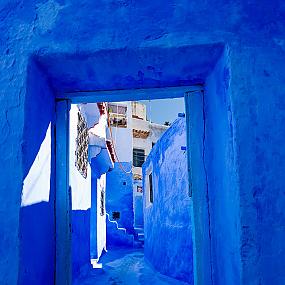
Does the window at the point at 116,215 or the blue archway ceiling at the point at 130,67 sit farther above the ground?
the blue archway ceiling at the point at 130,67

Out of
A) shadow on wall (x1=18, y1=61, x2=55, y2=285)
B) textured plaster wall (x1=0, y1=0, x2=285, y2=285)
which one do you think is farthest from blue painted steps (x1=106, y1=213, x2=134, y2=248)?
textured plaster wall (x1=0, y1=0, x2=285, y2=285)

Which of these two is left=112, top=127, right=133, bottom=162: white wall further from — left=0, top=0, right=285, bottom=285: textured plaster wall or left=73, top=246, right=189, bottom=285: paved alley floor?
left=0, top=0, right=285, bottom=285: textured plaster wall

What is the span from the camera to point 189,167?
305 cm

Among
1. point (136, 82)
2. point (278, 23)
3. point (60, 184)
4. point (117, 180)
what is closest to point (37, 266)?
point (60, 184)

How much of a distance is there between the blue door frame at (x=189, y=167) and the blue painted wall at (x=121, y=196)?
18874 millimetres

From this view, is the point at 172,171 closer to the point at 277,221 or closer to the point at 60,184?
the point at 60,184

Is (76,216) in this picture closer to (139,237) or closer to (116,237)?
(116,237)

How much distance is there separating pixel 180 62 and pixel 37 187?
56.3 inches

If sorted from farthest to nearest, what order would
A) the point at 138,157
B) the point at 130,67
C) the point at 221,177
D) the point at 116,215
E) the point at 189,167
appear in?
1. the point at 138,157
2. the point at 116,215
3. the point at 189,167
4. the point at 130,67
5. the point at 221,177

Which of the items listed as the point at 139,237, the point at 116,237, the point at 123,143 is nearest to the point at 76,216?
the point at 116,237

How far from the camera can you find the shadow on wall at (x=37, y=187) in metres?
2.38

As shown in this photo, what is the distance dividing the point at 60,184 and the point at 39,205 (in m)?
0.44

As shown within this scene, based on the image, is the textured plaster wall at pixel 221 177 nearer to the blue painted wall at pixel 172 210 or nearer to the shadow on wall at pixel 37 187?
A: the shadow on wall at pixel 37 187

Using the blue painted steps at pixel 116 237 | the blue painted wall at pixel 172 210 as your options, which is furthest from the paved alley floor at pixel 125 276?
the blue painted steps at pixel 116 237
